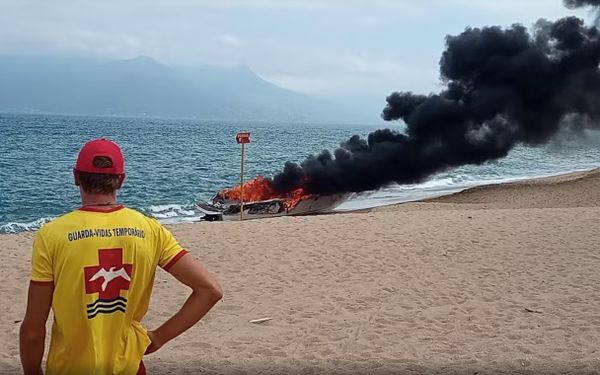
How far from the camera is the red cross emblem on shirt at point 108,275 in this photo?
2604mm

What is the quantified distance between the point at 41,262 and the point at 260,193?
25.3 meters

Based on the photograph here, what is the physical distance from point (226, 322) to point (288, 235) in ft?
18.4

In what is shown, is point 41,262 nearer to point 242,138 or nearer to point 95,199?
point 95,199

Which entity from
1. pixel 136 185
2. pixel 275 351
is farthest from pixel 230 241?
pixel 136 185

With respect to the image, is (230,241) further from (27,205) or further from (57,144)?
(57,144)

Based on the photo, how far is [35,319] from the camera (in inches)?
102

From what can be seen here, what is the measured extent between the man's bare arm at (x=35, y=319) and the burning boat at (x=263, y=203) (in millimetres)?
19230

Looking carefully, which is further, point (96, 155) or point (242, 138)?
point (242, 138)

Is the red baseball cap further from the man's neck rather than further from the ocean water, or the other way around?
the ocean water

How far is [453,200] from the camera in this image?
1033 inches

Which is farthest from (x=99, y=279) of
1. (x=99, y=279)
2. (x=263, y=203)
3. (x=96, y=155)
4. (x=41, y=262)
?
(x=263, y=203)

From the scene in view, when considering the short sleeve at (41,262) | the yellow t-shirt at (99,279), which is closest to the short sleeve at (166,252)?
the yellow t-shirt at (99,279)

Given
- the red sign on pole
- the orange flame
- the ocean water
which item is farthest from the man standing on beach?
the orange flame

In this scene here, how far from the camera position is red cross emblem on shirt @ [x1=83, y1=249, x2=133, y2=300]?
2.60m
